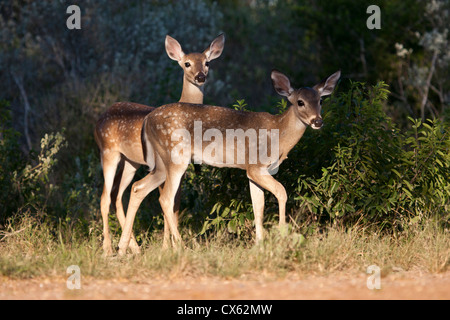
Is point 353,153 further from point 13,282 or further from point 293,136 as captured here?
point 13,282

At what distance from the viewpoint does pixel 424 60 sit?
1944 cm

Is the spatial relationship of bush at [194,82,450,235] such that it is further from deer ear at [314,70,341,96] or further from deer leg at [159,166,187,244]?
deer leg at [159,166,187,244]

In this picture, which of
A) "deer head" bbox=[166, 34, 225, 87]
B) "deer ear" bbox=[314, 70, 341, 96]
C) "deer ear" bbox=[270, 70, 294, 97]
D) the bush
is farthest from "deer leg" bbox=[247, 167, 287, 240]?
"deer head" bbox=[166, 34, 225, 87]

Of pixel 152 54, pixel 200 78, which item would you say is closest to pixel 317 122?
pixel 200 78

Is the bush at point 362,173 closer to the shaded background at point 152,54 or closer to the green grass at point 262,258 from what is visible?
the green grass at point 262,258

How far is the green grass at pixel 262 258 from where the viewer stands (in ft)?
22.8

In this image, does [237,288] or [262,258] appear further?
[262,258]

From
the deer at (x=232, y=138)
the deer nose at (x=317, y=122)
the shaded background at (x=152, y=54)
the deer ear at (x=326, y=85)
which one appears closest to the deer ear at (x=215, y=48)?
the deer at (x=232, y=138)

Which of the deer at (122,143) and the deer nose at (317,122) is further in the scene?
the deer at (122,143)

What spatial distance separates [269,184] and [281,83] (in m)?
1.20

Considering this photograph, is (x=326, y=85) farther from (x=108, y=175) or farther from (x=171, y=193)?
(x=108, y=175)

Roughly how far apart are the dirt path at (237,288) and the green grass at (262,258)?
0.42 feet

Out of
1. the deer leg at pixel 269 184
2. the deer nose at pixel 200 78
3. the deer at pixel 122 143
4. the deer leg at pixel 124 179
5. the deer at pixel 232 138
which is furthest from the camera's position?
the deer nose at pixel 200 78

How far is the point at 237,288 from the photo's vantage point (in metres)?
6.43
